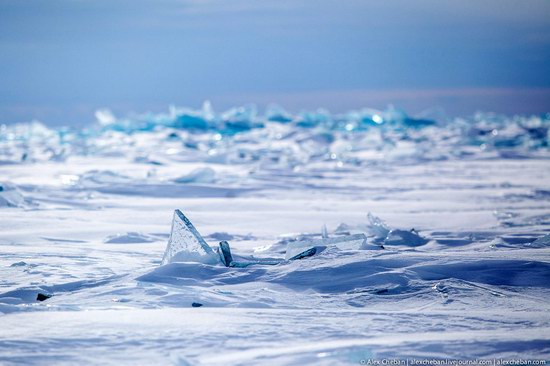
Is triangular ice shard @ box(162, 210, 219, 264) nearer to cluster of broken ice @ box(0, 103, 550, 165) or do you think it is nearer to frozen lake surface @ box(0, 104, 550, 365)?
frozen lake surface @ box(0, 104, 550, 365)

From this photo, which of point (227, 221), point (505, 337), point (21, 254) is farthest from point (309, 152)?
point (505, 337)

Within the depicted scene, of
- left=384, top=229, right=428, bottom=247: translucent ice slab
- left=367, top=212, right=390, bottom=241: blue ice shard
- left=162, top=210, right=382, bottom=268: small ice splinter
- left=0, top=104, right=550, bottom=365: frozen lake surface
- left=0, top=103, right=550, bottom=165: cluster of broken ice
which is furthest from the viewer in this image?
left=0, top=103, right=550, bottom=165: cluster of broken ice

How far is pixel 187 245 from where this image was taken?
331 centimetres

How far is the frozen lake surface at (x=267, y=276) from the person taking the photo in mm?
2045

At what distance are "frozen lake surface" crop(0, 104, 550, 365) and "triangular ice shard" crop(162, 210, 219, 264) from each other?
0.08 m

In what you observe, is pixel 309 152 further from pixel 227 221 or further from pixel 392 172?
pixel 227 221

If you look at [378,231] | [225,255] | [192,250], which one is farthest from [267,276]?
[378,231]

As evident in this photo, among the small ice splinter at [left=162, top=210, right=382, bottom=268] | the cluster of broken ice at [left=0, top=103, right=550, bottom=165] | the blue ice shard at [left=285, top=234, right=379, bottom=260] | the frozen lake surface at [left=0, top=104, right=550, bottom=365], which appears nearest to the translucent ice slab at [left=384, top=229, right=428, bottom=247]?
the frozen lake surface at [left=0, top=104, right=550, bottom=365]

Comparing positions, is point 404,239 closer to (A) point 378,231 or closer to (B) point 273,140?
(A) point 378,231

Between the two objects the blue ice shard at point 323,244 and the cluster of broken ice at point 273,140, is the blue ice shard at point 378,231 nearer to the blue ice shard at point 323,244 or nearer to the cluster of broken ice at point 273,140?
the blue ice shard at point 323,244

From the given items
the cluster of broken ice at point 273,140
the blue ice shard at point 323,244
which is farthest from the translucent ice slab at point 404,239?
the cluster of broken ice at point 273,140

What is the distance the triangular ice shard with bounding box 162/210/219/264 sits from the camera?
329cm

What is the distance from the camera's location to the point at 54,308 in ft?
7.94

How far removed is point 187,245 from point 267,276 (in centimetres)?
47
